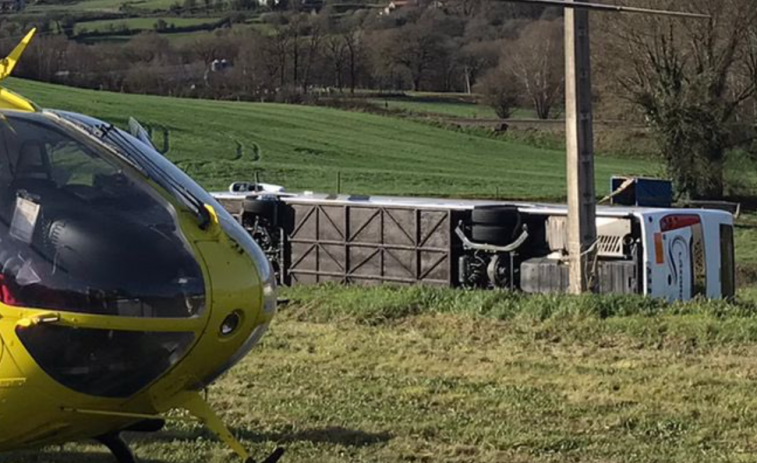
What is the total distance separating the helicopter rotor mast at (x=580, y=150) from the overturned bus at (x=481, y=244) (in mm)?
225

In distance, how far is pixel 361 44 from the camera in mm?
88750

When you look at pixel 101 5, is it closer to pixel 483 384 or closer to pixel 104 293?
pixel 483 384

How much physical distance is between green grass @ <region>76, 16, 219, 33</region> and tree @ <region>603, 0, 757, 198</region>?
4382cm

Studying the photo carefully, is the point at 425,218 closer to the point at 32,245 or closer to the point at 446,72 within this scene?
the point at 32,245

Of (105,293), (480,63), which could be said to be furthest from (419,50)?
(105,293)

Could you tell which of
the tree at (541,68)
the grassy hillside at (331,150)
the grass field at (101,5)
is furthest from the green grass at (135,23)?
the tree at (541,68)

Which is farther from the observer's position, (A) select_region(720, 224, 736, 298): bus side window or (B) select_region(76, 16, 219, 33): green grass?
(B) select_region(76, 16, 219, 33): green grass

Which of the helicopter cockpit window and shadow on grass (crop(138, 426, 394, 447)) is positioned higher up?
the helicopter cockpit window

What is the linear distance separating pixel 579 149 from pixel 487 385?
684cm

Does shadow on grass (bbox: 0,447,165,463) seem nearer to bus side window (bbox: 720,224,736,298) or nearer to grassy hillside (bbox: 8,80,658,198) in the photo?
bus side window (bbox: 720,224,736,298)

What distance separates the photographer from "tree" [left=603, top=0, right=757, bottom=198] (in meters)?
43.6

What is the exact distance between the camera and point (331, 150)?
198ft

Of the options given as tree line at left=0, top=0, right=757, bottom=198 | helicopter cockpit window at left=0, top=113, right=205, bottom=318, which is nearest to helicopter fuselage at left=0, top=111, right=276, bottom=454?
helicopter cockpit window at left=0, top=113, right=205, bottom=318

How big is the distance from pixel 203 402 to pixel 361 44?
84.3 meters
